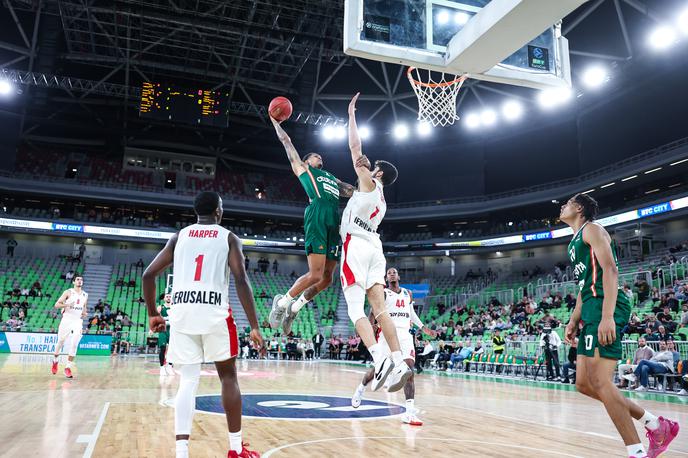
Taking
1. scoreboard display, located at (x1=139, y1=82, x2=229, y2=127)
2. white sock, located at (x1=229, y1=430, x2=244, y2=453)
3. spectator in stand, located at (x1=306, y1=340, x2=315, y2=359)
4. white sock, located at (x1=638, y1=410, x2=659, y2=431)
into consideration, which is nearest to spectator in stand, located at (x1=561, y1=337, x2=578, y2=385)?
white sock, located at (x1=638, y1=410, x2=659, y2=431)

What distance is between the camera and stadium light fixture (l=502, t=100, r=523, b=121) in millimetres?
30969

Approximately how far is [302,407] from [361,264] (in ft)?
10.0

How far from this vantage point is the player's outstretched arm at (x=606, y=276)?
3.86 m

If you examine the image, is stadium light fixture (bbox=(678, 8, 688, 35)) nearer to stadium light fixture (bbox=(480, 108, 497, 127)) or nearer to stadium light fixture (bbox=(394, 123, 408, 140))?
stadium light fixture (bbox=(480, 108, 497, 127))

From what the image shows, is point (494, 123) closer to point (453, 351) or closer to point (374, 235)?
point (453, 351)

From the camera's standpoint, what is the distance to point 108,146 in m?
35.9

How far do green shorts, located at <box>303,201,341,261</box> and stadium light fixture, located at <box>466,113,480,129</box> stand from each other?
2771cm

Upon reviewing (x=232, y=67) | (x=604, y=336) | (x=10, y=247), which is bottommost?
(x=604, y=336)

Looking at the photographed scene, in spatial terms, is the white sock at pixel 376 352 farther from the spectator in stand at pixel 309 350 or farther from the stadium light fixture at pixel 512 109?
the stadium light fixture at pixel 512 109

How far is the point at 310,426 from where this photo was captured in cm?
575

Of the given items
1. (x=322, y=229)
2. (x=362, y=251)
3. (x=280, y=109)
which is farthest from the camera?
(x=280, y=109)

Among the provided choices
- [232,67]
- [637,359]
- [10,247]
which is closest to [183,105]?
[232,67]

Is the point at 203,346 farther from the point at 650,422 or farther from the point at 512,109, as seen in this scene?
the point at 512,109

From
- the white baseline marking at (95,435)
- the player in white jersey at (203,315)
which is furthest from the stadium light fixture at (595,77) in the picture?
the player in white jersey at (203,315)
